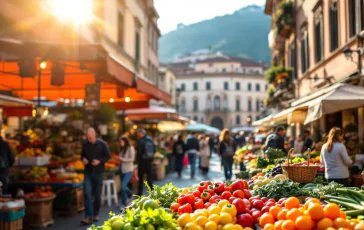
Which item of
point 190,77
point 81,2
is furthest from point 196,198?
point 190,77

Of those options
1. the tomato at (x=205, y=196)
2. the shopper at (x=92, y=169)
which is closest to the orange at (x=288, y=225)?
the tomato at (x=205, y=196)

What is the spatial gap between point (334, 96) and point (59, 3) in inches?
446

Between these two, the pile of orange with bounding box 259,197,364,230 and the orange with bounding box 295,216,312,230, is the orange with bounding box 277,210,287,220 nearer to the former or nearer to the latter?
the pile of orange with bounding box 259,197,364,230

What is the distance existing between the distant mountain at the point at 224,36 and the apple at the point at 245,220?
5436 inches

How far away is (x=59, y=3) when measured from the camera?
1606cm

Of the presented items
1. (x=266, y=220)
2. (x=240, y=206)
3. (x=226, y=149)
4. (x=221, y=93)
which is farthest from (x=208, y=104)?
(x=266, y=220)

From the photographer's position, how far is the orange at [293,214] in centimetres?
337

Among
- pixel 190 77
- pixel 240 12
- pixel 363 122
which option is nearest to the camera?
pixel 363 122

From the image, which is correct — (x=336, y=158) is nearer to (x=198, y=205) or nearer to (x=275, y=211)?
(x=198, y=205)

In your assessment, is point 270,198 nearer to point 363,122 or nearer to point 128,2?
point 363,122

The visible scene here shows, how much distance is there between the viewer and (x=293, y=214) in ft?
11.1

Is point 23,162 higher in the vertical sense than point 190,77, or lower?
lower

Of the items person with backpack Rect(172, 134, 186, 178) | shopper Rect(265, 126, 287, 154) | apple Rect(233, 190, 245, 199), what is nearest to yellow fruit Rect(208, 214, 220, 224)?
apple Rect(233, 190, 245, 199)

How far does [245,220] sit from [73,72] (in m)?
8.74
